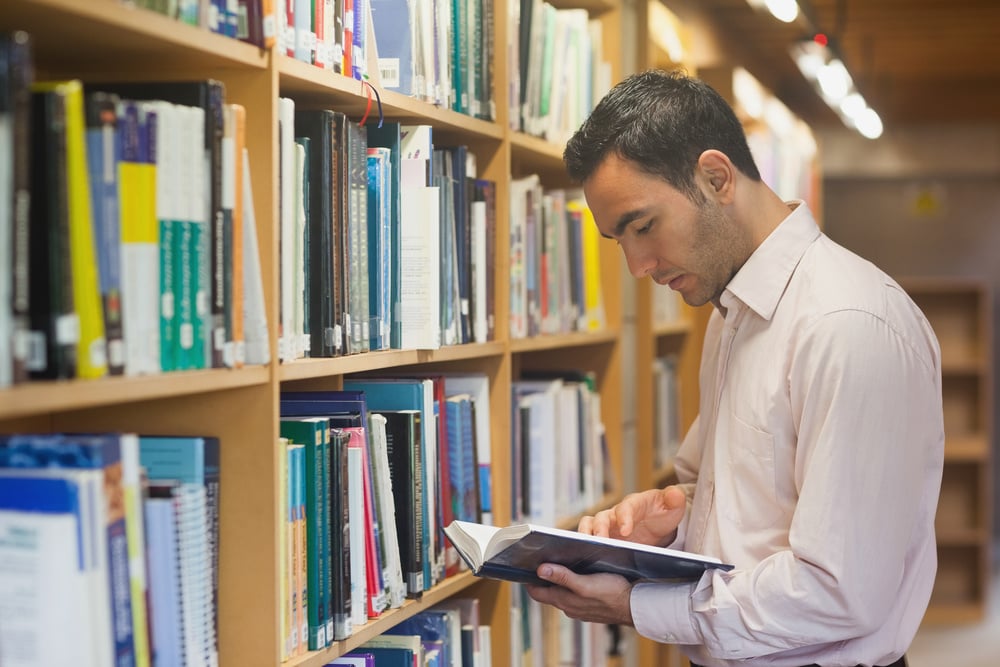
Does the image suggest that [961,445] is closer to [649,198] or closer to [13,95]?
[649,198]

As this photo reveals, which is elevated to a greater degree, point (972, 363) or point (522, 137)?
point (522, 137)

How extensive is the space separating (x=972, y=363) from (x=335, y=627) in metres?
6.01

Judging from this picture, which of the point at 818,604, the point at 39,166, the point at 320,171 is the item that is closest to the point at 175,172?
the point at 39,166

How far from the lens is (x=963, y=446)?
6719 millimetres

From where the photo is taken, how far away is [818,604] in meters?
1.62

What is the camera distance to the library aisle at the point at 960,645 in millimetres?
5684

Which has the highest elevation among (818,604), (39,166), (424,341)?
(39,166)

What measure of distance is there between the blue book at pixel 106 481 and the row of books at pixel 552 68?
4.62ft

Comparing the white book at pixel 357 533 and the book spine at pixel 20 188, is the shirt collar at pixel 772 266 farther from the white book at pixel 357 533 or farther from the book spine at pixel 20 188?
the book spine at pixel 20 188

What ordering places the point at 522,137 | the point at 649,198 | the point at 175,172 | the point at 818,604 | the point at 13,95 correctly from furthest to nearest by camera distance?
the point at 522,137 → the point at 649,198 → the point at 818,604 → the point at 175,172 → the point at 13,95

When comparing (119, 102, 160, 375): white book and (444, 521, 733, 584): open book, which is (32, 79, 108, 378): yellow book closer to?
(119, 102, 160, 375): white book

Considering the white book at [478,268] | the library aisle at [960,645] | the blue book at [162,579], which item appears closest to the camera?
the blue book at [162,579]

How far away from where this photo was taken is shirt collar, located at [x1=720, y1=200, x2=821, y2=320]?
1779 millimetres

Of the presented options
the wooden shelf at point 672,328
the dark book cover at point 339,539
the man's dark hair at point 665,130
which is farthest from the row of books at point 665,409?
the dark book cover at point 339,539
